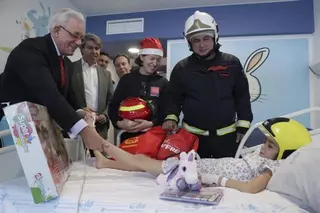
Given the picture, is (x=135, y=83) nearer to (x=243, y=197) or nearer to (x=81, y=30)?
(x=81, y=30)

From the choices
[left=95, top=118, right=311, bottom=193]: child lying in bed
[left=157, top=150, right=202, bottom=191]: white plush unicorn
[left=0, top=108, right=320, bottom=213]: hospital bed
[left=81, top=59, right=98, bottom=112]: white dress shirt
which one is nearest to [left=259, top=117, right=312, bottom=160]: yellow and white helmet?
[left=95, top=118, right=311, bottom=193]: child lying in bed

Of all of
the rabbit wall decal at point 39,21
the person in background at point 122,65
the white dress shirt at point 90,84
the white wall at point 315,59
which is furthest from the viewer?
the person in background at point 122,65

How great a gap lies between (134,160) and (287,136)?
0.88 m

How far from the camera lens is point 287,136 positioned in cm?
Answer: 160

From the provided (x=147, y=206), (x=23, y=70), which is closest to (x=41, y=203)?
(x=147, y=206)

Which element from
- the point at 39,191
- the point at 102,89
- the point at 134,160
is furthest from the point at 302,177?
the point at 102,89

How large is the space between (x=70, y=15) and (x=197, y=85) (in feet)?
3.02

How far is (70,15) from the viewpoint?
154 cm

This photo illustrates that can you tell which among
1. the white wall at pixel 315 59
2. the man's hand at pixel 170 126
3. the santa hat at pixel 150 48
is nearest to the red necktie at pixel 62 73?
the man's hand at pixel 170 126

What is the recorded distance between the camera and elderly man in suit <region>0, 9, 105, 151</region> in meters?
1.37

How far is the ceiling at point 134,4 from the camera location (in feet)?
11.3

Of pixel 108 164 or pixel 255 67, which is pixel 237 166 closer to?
pixel 108 164

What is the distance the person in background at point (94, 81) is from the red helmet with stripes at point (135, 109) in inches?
13.9

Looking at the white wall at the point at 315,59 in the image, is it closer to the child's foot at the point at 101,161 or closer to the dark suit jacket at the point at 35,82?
the child's foot at the point at 101,161
